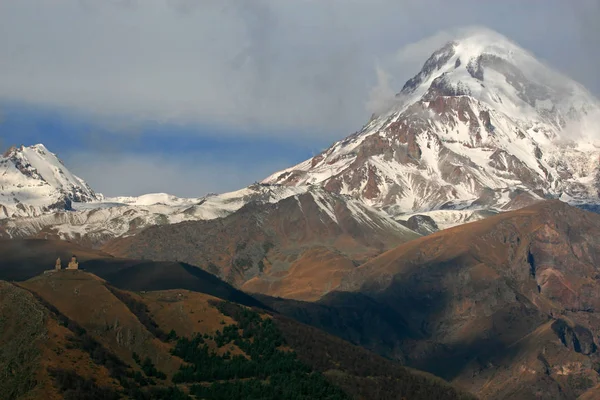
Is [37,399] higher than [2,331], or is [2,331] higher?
[2,331]

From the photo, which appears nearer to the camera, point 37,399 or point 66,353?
point 37,399

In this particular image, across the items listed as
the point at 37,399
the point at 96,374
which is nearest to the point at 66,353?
the point at 96,374

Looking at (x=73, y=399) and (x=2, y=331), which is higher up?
(x=2, y=331)

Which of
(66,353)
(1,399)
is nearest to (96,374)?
(66,353)

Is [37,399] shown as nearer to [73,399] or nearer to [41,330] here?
[73,399]

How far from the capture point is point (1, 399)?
179 meters

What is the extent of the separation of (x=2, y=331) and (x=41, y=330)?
6.41 metres

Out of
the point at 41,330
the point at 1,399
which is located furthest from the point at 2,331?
the point at 1,399

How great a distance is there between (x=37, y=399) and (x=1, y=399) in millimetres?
5628

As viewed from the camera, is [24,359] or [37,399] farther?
[24,359]

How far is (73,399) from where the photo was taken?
179875 millimetres

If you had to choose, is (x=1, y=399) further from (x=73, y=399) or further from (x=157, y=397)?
(x=157, y=397)

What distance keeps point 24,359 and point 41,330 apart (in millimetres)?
10496

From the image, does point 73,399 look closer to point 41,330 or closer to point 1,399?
point 1,399
